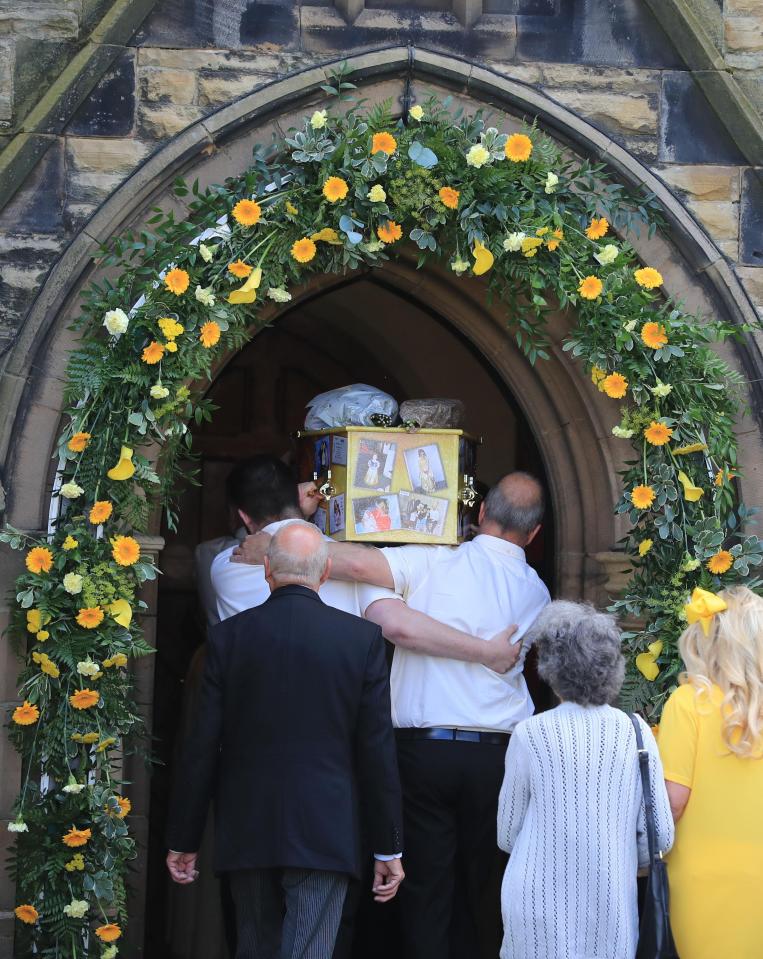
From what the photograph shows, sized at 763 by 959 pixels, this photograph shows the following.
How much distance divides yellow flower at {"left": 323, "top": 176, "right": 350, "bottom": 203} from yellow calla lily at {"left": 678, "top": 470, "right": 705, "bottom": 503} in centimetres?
139

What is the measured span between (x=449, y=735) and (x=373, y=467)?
2.93 feet

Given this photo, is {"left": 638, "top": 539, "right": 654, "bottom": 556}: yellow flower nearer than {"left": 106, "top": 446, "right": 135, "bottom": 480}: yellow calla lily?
No

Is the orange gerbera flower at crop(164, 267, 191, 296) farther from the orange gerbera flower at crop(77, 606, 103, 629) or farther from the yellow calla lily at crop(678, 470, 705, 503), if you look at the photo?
the yellow calla lily at crop(678, 470, 705, 503)

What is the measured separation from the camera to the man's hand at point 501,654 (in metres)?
3.94

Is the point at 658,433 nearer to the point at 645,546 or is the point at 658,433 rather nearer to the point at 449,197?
the point at 645,546

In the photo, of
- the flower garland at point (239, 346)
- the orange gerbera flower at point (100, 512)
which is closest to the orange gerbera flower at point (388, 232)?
the flower garland at point (239, 346)

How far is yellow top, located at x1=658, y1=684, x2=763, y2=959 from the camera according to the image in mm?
3043

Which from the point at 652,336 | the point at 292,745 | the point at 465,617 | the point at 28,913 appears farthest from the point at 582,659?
the point at 28,913

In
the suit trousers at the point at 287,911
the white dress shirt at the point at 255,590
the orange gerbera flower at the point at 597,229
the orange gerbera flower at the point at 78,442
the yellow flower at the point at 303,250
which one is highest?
the orange gerbera flower at the point at 597,229

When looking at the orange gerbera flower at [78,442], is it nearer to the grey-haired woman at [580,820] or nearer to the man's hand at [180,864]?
the man's hand at [180,864]

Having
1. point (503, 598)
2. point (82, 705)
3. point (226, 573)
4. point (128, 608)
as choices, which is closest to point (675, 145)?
point (503, 598)

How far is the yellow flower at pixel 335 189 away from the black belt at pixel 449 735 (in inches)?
64.8

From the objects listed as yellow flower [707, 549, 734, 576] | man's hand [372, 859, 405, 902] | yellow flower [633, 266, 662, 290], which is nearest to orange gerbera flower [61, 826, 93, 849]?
man's hand [372, 859, 405, 902]

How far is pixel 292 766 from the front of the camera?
3.35 m
